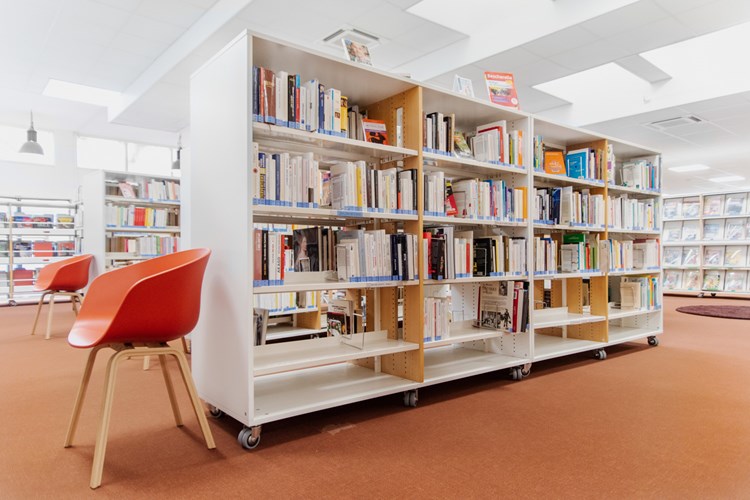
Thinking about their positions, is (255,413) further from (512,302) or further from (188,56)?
(188,56)

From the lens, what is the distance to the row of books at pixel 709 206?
34.8 feet

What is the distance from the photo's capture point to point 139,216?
671 cm

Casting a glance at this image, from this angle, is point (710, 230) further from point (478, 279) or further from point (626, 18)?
point (478, 279)

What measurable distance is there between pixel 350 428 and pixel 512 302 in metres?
1.63

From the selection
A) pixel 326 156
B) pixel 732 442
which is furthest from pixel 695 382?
pixel 326 156

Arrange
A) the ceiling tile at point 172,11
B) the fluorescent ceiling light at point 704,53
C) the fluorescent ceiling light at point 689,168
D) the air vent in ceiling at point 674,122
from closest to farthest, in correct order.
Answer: the ceiling tile at point 172,11
the fluorescent ceiling light at point 704,53
the air vent in ceiling at point 674,122
the fluorescent ceiling light at point 689,168

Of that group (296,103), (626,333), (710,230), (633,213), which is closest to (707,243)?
(710,230)

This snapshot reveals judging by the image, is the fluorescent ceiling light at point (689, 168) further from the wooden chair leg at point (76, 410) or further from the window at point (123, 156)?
the wooden chair leg at point (76, 410)

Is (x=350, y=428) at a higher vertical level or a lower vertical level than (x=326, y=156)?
lower

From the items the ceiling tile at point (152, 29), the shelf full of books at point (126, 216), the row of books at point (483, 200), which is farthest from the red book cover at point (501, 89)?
the shelf full of books at point (126, 216)

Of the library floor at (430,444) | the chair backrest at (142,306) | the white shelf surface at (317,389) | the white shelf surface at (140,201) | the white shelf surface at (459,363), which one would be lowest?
the library floor at (430,444)

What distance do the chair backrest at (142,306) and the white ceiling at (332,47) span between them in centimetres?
353

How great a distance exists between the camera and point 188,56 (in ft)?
19.0

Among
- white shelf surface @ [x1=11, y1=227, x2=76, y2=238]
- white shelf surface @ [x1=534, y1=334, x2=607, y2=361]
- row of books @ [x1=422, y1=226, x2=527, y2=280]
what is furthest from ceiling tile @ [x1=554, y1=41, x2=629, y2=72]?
white shelf surface @ [x1=11, y1=227, x2=76, y2=238]
